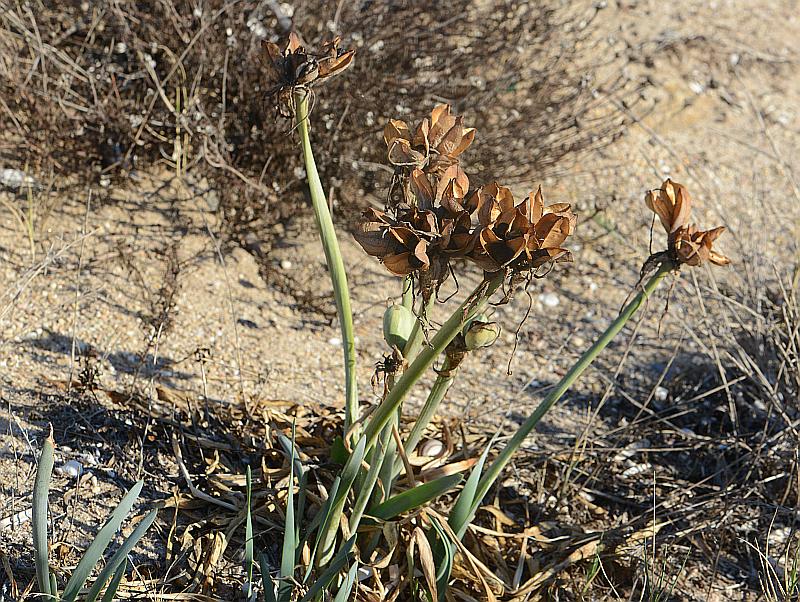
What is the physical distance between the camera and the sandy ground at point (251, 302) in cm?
214

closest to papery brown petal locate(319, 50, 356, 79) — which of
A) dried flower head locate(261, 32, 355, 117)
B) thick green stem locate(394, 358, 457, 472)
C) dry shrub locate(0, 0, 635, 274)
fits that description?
dried flower head locate(261, 32, 355, 117)

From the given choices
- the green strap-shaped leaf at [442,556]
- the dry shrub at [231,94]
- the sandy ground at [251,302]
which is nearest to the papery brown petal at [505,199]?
the green strap-shaped leaf at [442,556]

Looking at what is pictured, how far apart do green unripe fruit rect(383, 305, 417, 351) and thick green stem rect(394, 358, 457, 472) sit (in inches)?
3.3

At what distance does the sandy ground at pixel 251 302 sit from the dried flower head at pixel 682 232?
2.57ft

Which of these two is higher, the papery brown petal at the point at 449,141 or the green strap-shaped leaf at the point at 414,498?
the papery brown petal at the point at 449,141

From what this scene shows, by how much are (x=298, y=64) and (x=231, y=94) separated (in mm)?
1727

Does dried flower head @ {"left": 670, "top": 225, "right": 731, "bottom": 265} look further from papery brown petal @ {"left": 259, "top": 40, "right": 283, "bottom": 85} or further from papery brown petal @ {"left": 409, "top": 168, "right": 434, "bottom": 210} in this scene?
papery brown petal @ {"left": 259, "top": 40, "right": 283, "bottom": 85}

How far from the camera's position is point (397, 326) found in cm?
144

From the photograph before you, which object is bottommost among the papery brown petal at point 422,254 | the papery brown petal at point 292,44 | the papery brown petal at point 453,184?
the papery brown petal at point 422,254

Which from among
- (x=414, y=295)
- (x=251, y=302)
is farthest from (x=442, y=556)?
(x=251, y=302)

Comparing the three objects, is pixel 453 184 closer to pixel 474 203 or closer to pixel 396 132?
pixel 474 203

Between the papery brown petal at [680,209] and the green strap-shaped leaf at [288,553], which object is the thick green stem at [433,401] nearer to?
the green strap-shaped leaf at [288,553]

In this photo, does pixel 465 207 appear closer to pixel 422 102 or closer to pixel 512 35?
pixel 422 102

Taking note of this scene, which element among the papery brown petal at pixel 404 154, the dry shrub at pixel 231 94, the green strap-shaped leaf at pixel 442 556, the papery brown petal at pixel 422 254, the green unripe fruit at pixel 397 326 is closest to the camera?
the papery brown petal at pixel 422 254
